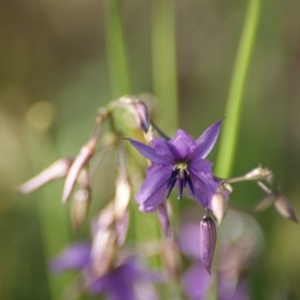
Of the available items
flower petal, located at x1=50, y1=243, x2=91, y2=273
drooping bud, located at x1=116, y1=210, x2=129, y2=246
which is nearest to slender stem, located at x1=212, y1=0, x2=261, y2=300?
drooping bud, located at x1=116, y1=210, x2=129, y2=246

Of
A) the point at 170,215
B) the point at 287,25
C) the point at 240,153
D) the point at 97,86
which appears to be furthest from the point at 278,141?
the point at 170,215

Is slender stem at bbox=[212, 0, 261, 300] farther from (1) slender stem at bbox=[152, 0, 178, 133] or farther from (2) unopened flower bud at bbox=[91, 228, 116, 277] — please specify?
(1) slender stem at bbox=[152, 0, 178, 133]

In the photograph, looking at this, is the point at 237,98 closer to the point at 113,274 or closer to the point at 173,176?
the point at 173,176

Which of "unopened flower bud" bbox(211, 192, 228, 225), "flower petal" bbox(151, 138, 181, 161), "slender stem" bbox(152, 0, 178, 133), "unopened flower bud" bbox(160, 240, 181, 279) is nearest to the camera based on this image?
"unopened flower bud" bbox(211, 192, 228, 225)

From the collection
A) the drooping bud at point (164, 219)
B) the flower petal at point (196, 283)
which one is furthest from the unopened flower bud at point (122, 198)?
the flower petal at point (196, 283)

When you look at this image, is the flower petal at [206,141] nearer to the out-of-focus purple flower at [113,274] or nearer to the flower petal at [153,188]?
the flower petal at [153,188]

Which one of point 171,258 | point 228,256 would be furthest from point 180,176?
point 228,256
